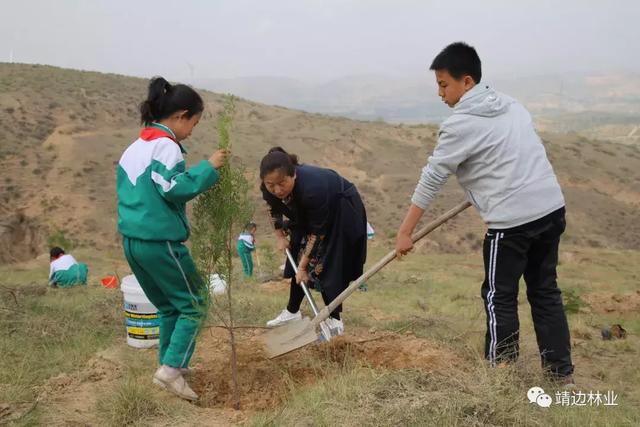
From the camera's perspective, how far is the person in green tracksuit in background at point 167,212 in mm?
Answer: 3188

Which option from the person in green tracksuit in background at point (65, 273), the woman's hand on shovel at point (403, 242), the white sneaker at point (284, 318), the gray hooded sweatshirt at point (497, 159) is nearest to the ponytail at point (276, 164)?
the woman's hand on shovel at point (403, 242)

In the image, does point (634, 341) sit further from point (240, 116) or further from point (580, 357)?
point (240, 116)

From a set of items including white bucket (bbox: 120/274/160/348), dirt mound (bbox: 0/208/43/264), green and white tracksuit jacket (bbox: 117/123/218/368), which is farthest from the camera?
dirt mound (bbox: 0/208/43/264)

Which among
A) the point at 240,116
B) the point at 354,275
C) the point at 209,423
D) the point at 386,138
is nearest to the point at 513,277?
the point at 354,275

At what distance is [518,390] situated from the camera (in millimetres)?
2822

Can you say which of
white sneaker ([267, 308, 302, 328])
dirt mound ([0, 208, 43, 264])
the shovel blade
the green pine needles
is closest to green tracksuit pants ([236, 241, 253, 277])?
white sneaker ([267, 308, 302, 328])

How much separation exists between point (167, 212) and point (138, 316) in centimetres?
139

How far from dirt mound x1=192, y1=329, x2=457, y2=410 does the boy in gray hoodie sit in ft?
2.09

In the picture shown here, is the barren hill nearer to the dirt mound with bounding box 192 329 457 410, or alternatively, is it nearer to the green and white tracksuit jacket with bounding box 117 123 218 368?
the dirt mound with bounding box 192 329 457 410

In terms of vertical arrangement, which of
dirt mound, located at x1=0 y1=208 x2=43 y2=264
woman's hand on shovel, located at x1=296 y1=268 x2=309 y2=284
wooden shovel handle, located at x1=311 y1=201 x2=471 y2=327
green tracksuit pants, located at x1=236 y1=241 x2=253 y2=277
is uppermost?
wooden shovel handle, located at x1=311 y1=201 x2=471 y2=327

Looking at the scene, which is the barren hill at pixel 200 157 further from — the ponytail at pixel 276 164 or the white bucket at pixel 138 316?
the ponytail at pixel 276 164

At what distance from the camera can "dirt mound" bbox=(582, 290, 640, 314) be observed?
25.2ft

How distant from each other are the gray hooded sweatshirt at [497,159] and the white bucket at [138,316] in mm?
2227

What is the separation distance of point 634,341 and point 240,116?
31197 millimetres
